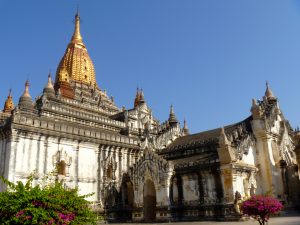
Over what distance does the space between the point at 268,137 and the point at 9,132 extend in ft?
79.6

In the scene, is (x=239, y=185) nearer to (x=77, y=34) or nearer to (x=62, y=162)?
(x=62, y=162)

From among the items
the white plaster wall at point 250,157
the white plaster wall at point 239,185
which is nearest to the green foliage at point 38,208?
the white plaster wall at point 239,185

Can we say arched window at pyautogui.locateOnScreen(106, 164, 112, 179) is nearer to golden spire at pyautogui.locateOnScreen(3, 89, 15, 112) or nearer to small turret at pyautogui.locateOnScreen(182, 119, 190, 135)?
small turret at pyautogui.locateOnScreen(182, 119, 190, 135)

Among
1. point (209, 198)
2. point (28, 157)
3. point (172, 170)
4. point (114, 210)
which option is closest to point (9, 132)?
point (28, 157)

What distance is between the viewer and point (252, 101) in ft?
115

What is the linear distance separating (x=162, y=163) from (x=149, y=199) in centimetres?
408

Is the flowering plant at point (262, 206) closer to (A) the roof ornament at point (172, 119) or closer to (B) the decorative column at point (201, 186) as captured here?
(B) the decorative column at point (201, 186)

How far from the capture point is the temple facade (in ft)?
93.5

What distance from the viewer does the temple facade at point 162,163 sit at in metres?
28.5

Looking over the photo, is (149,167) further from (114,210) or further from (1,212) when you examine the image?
(1,212)

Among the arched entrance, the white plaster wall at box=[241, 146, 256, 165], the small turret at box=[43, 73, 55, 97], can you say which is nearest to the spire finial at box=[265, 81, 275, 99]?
the white plaster wall at box=[241, 146, 256, 165]

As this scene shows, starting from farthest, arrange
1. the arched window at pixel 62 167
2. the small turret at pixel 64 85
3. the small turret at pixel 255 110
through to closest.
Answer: the small turret at pixel 64 85 → the small turret at pixel 255 110 → the arched window at pixel 62 167

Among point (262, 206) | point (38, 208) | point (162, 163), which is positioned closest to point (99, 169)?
point (162, 163)

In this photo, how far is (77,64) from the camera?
69750mm
